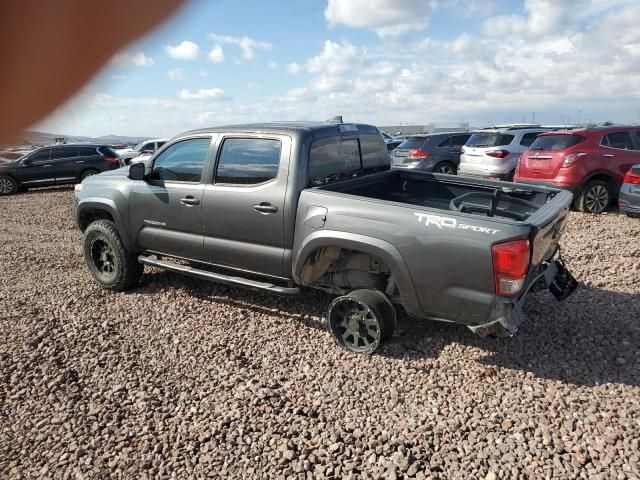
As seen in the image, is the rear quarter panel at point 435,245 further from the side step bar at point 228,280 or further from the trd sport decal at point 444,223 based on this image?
the side step bar at point 228,280

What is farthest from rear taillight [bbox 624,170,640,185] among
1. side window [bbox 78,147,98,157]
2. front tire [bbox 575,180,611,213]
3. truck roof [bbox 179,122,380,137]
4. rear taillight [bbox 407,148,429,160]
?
side window [bbox 78,147,98,157]

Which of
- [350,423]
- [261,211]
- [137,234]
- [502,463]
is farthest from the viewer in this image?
[137,234]

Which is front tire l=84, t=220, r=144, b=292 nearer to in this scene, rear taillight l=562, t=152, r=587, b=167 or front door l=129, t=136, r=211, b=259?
front door l=129, t=136, r=211, b=259

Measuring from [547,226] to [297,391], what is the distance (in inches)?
84.9

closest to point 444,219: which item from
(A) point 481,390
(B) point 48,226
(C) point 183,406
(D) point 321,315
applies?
(A) point 481,390

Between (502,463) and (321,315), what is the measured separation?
2303 mm

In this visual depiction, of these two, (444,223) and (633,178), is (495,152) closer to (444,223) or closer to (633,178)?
(633,178)

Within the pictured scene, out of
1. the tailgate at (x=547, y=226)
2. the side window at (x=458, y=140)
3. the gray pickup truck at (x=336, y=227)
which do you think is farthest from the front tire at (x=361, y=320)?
the side window at (x=458, y=140)

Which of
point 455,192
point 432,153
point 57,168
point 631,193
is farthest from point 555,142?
point 57,168

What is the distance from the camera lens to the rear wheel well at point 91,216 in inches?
220

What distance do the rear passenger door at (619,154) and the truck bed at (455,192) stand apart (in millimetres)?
5081

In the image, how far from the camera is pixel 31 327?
4.39 m

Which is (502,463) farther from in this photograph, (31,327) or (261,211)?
(31,327)

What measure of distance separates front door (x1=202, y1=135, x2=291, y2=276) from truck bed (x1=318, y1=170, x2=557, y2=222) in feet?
1.47
